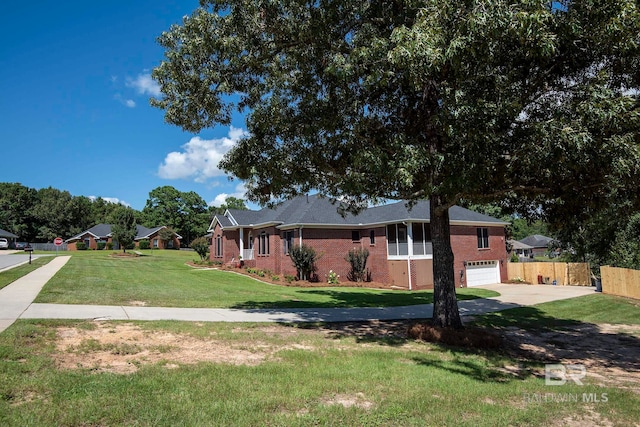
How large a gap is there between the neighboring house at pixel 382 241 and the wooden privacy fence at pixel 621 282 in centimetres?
765

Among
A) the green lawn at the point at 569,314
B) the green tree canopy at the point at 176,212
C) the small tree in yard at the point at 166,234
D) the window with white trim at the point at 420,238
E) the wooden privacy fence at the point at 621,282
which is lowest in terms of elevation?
the green lawn at the point at 569,314

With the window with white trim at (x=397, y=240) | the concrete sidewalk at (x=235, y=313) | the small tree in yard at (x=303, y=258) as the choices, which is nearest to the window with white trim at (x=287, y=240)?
the small tree in yard at (x=303, y=258)

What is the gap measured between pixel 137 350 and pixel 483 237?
1075 inches

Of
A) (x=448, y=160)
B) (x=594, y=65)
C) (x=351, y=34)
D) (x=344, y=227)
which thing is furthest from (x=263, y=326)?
(x=344, y=227)

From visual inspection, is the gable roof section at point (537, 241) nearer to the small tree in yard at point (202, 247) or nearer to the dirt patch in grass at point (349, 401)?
the small tree in yard at point (202, 247)

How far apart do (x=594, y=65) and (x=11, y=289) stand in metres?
17.8

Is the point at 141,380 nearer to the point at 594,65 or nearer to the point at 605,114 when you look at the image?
the point at 605,114

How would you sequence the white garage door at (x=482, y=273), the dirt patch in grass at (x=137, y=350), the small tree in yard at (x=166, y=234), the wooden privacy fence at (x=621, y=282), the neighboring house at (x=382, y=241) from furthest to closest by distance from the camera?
1. the small tree in yard at (x=166, y=234)
2. the white garage door at (x=482, y=273)
3. the neighboring house at (x=382, y=241)
4. the wooden privacy fence at (x=621, y=282)
5. the dirt patch in grass at (x=137, y=350)

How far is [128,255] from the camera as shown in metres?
45.8

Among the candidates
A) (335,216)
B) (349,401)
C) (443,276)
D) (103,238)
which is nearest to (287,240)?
(335,216)

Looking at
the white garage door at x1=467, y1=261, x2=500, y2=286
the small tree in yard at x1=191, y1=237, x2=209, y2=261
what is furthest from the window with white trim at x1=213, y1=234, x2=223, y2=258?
the white garage door at x1=467, y1=261, x2=500, y2=286

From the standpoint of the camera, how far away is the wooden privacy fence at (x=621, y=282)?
21203 mm

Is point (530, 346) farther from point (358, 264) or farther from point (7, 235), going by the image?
Result: point (7, 235)

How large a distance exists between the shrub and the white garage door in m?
7.72
